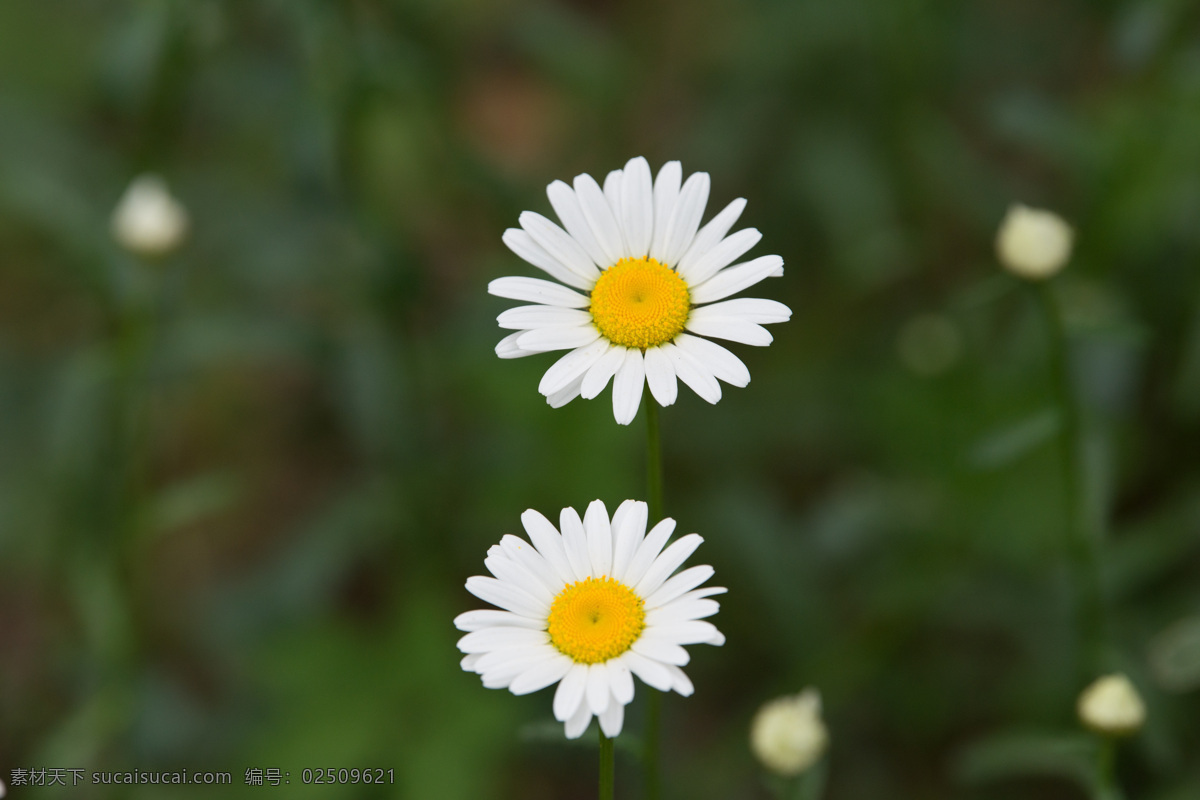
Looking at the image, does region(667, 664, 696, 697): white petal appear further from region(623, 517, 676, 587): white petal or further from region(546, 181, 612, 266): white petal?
region(546, 181, 612, 266): white petal

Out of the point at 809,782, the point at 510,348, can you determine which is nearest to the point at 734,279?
the point at 510,348

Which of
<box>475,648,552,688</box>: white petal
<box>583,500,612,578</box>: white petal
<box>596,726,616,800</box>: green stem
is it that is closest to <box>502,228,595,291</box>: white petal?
<box>583,500,612,578</box>: white petal

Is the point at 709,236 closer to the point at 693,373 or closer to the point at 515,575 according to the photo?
the point at 693,373

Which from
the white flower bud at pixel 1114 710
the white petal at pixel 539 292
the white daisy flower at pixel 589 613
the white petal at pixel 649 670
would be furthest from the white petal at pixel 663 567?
the white flower bud at pixel 1114 710

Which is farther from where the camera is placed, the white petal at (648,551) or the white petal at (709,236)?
the white petal at (709,236)

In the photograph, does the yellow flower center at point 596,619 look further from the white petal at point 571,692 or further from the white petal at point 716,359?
the white petal at point 716,359

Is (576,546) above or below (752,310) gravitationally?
below

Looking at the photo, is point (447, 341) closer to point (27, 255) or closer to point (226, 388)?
point (226, 388)
